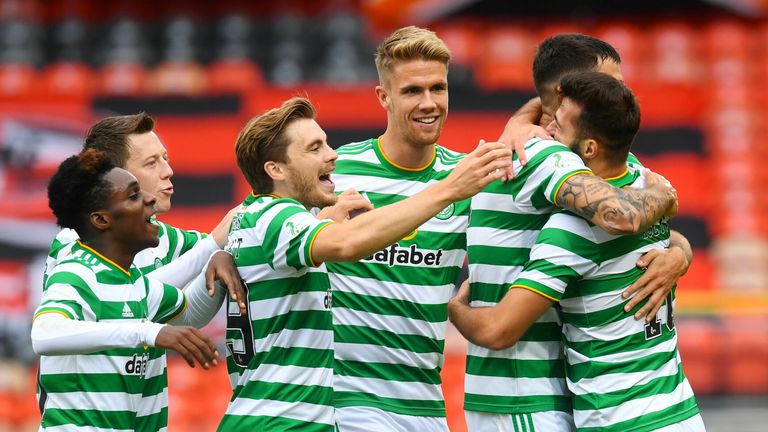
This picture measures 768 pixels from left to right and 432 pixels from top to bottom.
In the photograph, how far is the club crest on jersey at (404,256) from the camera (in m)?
4.82

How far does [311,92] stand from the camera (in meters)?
12.5

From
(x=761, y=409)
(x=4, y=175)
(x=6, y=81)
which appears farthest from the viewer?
(x=6, y=81)

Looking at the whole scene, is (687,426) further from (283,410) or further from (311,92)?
(311,92)

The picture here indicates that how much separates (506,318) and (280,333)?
863 millimetres

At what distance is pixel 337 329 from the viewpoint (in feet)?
15.8

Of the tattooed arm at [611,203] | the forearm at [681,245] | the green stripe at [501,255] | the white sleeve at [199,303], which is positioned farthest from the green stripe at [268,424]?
the forearm at [681,245]

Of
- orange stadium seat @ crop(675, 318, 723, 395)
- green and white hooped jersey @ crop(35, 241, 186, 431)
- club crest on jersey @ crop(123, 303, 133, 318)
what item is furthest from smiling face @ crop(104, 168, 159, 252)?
orange stadium seat @ crop(675, 318, 723, 395)

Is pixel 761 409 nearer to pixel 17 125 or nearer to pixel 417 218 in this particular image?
pixel 417 218

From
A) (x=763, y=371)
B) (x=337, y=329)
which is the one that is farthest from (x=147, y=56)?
(x=337, y=329)

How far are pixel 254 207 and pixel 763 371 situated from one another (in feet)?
21.2

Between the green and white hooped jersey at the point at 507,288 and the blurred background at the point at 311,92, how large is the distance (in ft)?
17.1

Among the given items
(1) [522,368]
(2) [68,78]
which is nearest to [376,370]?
(1) [522,368]

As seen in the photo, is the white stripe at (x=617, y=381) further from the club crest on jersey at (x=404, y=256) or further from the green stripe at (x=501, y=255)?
the club crest on jersey at (x=404, y=256)

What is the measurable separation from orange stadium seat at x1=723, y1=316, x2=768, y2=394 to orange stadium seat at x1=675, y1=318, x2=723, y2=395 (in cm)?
9
